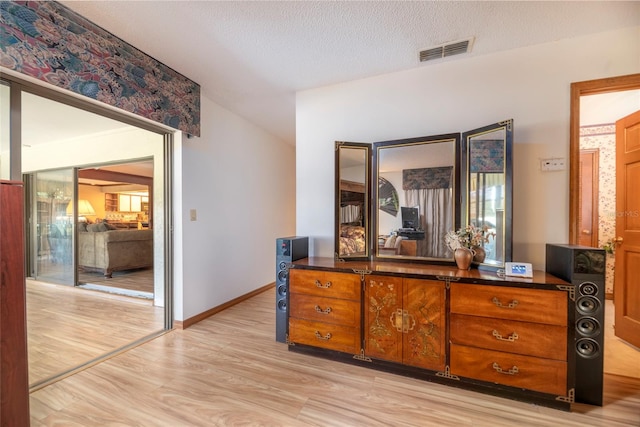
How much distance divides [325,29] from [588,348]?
2784mm

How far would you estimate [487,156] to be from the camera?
2061 mm

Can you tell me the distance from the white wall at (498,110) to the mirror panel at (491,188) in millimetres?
230

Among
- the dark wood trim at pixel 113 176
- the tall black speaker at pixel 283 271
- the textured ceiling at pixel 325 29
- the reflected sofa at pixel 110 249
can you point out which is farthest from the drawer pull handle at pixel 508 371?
the dark wood trim at pixel 113 176

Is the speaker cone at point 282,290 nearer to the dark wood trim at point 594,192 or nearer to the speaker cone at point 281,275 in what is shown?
the speaker cone at point 281,275

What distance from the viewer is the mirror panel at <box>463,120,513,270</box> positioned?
1.94 m

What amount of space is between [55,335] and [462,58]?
4713 millimetres

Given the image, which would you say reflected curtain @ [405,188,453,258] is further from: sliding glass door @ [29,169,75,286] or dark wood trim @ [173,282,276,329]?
sliding glass door @ [29,169,75,286]

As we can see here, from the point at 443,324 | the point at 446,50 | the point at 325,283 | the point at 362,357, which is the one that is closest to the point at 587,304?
the point at 443,324

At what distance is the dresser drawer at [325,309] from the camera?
2080 millimetres

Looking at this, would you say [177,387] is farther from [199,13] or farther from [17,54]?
[199,13]

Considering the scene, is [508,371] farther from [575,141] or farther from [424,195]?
[575,141]

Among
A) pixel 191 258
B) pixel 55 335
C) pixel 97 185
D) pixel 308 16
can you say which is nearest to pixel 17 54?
pixel 308 16

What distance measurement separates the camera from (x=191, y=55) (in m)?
2.23

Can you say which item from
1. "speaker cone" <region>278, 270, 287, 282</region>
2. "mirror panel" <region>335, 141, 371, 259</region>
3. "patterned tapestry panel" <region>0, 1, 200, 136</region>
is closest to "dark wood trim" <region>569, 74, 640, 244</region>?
"mirror panel" <region>335, 141, 371, 259</region>
